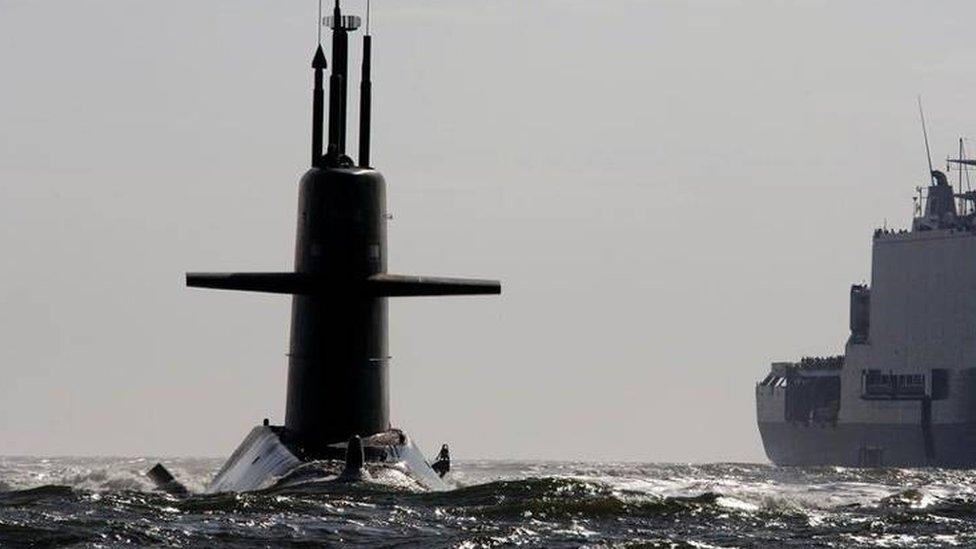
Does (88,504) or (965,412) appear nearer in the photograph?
(88,504)

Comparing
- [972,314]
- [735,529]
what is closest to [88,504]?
[735,529]

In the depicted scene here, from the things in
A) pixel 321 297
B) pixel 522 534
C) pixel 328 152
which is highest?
pixel 328 152

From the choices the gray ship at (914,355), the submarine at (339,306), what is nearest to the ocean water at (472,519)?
the submarine at (339,306)

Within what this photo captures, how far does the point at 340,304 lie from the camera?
40875mm

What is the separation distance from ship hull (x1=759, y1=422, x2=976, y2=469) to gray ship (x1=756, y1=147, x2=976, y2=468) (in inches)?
2.3

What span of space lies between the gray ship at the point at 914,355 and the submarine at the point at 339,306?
3489 inches

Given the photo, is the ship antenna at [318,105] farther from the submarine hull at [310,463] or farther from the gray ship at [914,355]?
the gray ship at [914,355]

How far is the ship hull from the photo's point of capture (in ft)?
424

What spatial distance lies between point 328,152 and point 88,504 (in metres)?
10.2

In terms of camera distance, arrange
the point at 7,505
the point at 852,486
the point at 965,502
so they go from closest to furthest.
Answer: the point at 7,505, the point at 965,502, the point at 852,486

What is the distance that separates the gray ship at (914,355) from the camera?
127000 millimetres

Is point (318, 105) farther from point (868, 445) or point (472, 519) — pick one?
point (868, 445)

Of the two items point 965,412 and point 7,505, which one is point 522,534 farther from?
point 965,412

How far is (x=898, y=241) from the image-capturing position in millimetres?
129750
